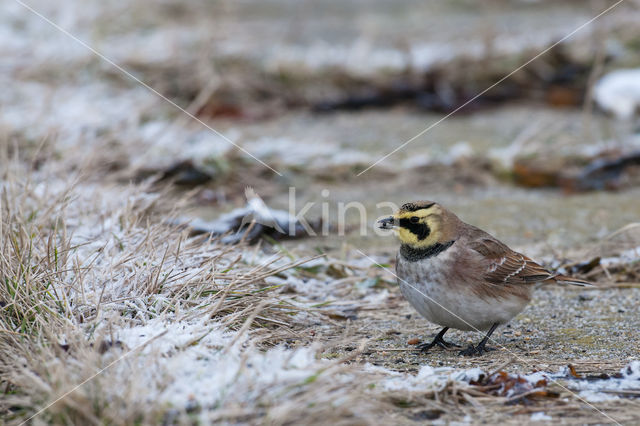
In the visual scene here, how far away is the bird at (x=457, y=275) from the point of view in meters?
3.92

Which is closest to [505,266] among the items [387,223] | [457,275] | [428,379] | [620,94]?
[457,275]

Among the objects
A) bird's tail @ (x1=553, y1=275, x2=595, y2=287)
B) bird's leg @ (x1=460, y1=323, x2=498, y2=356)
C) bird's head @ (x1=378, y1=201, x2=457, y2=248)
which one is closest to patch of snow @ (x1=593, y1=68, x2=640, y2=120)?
bird's tail @ (x1=553, y1=275, x2=595, y2=287)

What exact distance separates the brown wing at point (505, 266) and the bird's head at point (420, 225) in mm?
209

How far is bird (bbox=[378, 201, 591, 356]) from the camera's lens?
154 inches

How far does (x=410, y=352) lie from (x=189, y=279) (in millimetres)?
1174

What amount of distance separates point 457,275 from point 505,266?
39 centimetres

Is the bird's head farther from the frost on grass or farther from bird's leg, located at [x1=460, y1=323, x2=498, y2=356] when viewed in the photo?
the frost on grass

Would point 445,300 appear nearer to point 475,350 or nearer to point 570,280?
point 475,350

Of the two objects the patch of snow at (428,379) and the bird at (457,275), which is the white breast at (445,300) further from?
the patch of snow at (428,379)

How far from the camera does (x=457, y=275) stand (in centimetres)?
398

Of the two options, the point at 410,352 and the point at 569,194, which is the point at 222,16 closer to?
the point at 569,194

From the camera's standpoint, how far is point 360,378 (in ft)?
9.85

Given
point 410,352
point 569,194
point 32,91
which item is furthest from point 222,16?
point 410,352

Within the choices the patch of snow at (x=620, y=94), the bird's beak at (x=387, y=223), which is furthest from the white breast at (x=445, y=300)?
the patch of snow at (x=620, y=94)
